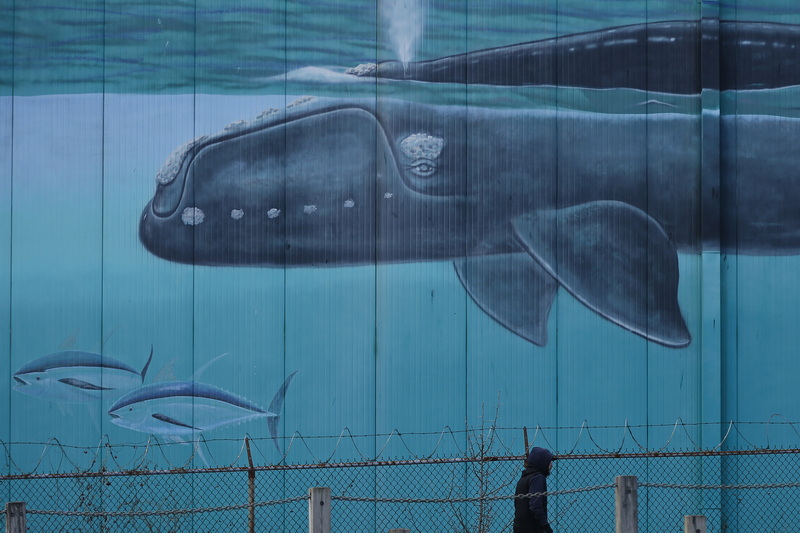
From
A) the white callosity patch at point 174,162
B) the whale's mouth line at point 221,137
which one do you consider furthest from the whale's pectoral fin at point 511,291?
the white callosity patch at point 174,162

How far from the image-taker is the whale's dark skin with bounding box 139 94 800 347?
35.6 feet

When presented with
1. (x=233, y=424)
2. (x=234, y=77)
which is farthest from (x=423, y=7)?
(x=233, y=424)

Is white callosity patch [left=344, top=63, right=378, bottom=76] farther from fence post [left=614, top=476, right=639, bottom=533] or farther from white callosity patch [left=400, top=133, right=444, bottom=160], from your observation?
fence post [left=614, top=476, right=639, bottom=533]

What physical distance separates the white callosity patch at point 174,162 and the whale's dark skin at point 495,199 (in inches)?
0.7

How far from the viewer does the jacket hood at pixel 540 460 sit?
761 cm

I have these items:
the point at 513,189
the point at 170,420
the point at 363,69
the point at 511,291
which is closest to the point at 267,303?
the point at 170,420

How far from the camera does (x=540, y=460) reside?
7613 millimetres

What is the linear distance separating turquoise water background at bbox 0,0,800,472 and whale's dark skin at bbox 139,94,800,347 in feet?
0.69

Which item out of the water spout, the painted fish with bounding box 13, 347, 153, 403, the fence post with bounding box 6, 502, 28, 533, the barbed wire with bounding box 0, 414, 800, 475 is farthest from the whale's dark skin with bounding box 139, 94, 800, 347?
the fence post with bounding box 6, 502, 28, 533

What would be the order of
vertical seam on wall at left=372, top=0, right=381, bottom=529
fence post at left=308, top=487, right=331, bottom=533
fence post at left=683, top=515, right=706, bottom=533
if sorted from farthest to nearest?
vertical seam on wall at left=372, top=0, right=381, bottom=529, fence post at left=683, top=515, right=706, bottom=533, fence post at left=308, top=487, right=331, bottom=533

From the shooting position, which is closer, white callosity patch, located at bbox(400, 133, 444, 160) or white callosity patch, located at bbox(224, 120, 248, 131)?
white callosity patch, located at bbox(224, 120, 248, 131)

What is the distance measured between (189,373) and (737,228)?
23.2 feet

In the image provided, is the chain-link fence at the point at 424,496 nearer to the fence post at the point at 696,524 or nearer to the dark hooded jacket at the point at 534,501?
the dark hooded jacket at the point at 534,501

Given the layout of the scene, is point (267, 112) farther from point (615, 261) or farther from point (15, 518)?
point (15, 518)
